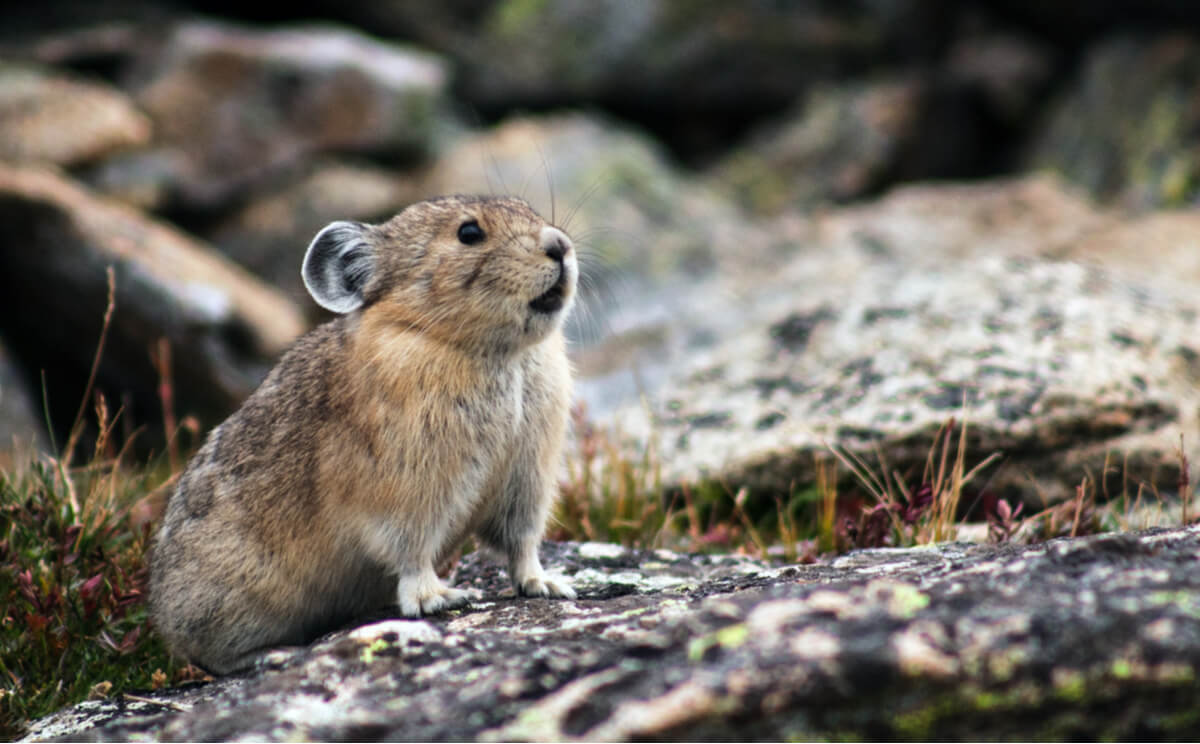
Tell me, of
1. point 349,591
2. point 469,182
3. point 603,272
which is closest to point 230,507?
point 349,591

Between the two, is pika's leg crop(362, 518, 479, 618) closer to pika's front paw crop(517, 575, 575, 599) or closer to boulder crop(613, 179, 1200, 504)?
pika's front paw crop(517, 575, 575, 599)

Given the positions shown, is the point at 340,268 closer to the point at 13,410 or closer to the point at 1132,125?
the point at 13,410

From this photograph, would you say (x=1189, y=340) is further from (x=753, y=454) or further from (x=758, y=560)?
(x=758, y=560)

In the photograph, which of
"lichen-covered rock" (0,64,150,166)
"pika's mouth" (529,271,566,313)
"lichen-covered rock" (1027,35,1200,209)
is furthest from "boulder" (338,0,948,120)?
"pika's mouth" (529,271,566,313)

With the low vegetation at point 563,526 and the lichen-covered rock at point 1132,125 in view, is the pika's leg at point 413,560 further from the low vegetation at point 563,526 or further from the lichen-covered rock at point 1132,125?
the lichen-covered rock at point 1132,125

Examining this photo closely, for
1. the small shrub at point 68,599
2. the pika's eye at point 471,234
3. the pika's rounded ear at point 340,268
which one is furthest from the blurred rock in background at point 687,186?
the pika's rounded ear at point 340,268

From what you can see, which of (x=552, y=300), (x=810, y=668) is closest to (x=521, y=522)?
(x=552, y=300)
